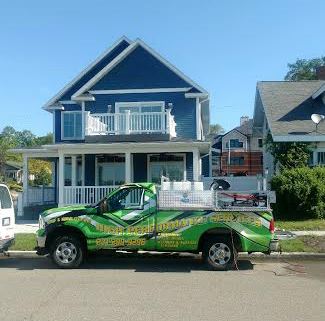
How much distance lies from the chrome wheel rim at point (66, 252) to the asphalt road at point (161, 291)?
12.7 inches

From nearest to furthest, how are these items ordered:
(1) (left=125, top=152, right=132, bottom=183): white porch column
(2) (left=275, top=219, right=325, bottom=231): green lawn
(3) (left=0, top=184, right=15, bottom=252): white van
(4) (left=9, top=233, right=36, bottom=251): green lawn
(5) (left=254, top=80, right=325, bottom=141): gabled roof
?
(3) (left=0, top=184, right=15, bottom=252): white van
(4) (left=9, top=233, right=36, bottom=251): green lawn
(2) (left=275, top=219, right=325, bottom=231): green lawn
(1) (left=125, top=152, right=132, bottom=183): white porch column
(5) (left=254, top=80, right=325, bottom=141): gabled roof

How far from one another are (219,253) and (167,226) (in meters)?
1.22

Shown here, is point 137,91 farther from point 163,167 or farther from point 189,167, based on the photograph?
point 189,167

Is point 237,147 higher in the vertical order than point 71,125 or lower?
higher

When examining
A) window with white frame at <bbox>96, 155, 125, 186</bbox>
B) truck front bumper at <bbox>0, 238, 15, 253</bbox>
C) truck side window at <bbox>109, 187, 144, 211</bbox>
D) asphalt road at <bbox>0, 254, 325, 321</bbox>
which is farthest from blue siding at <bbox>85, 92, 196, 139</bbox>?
truck front bumper at <bbox>0, 238, 15, 253</bbox>

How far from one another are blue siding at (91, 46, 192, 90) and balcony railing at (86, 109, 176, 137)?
206 centimetres

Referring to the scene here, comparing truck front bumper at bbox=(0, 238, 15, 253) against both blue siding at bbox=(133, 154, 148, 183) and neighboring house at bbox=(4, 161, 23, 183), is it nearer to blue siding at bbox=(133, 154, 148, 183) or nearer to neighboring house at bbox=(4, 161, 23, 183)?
blue siding at bbox=(133, 154, 148, 183)

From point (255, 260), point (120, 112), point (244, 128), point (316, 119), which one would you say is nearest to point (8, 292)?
point (255, 260)

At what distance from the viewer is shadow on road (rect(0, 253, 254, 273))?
33.8 ft

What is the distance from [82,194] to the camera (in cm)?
2023

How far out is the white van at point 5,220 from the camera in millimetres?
10625

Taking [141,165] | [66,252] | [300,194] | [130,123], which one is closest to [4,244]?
[66,252]

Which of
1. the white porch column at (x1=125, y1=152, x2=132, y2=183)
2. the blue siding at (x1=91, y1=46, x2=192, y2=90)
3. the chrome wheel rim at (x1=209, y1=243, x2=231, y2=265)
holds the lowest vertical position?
the chrome wheel rim at (x1=209, y1=243, x2=231, y2=265)

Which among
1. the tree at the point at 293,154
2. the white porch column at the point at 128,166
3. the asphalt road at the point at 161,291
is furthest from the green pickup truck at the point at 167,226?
the tree at the point at 293,154
